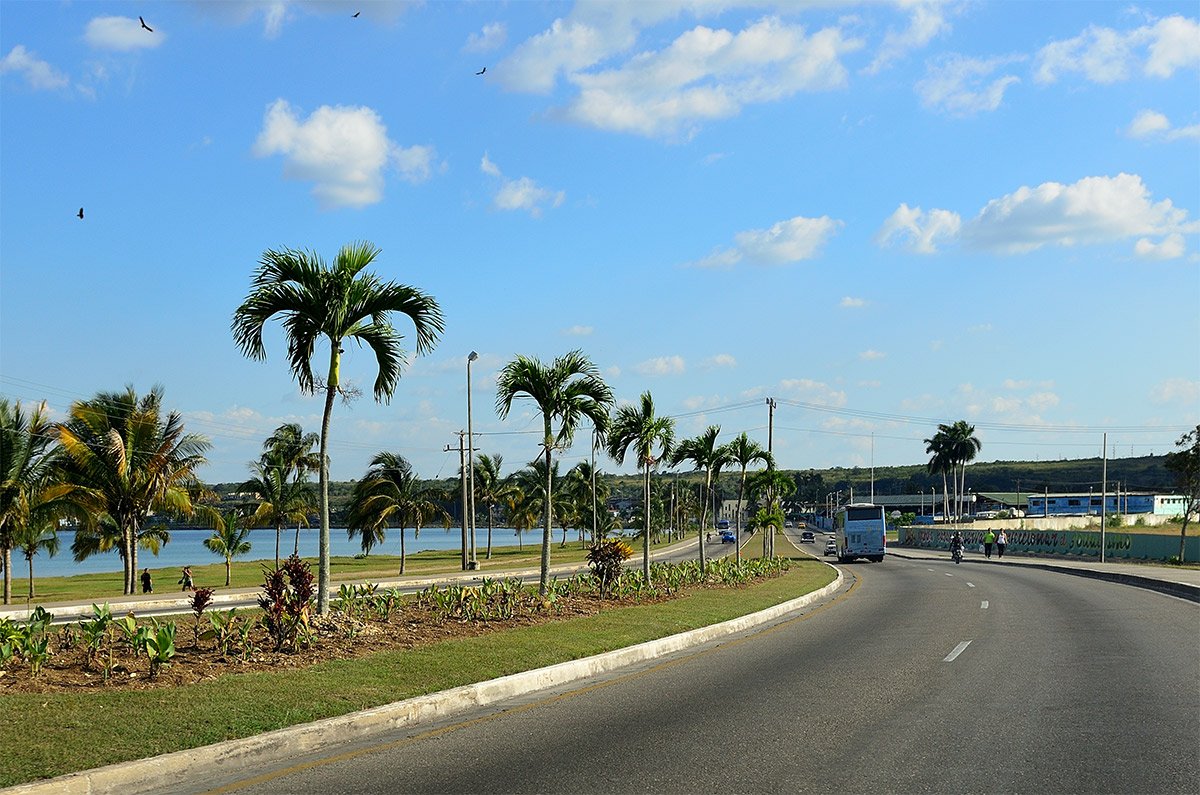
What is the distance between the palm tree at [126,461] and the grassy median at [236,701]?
83.0 feet

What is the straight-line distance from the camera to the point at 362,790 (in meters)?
7.36

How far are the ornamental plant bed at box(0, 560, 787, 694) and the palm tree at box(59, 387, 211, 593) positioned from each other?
70.1ft

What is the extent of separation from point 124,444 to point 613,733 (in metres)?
31.7

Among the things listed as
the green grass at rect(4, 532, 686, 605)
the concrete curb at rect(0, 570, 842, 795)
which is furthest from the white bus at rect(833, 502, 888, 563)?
the concrete curb at rect(0, 570, 842, 795)

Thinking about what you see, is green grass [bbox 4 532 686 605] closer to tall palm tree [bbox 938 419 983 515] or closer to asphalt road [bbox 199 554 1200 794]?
asphalt road [bbox 199 554 1200 794]

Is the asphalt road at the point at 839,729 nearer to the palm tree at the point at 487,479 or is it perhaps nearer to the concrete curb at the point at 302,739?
the concrete curb at the point at 302,739

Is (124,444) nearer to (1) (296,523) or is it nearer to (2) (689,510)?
(1) (296,523)

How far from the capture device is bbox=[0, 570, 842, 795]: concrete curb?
721cm

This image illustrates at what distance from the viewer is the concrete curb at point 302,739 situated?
721cm

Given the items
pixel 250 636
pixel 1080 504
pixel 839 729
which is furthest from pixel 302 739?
pixel 1080 504

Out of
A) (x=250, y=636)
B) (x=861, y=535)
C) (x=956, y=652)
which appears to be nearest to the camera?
(x=250, y=636)

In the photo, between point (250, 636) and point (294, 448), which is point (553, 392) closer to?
point (250, 636)

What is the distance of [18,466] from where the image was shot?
34812mm

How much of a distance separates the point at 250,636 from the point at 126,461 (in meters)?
25.2
